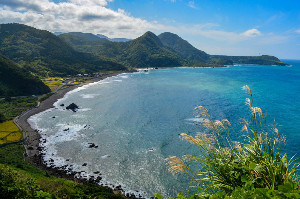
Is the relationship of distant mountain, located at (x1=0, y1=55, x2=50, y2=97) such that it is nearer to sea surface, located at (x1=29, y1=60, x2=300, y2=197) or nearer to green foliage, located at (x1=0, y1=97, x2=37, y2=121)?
green foliage, located at (x1=0, y1=97, x2=37, y2=121)

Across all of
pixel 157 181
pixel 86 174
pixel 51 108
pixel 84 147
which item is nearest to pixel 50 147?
pixel 84 147

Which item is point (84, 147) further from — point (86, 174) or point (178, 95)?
point (178, 95)

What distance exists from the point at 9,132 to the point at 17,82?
53148 millimetres

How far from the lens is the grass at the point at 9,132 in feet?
148

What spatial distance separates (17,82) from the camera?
91.4 metres

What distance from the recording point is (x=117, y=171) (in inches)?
1379

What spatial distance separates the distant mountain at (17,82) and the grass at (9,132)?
38.2 m

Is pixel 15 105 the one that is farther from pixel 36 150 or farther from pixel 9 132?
pixel 36 150

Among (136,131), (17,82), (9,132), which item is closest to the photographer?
(9,132)

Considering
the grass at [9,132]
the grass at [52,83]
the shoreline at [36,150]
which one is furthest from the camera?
the grass at [52,83]

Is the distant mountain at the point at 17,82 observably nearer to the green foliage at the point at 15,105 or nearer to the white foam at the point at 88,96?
the green foliage at the point at 15,105

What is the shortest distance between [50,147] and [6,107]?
4006 cm

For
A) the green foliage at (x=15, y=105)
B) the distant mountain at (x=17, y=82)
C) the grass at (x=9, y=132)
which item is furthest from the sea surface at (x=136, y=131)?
the distant mountain at (x=17, y=82)

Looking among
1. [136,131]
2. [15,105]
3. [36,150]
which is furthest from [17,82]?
[136,131]
